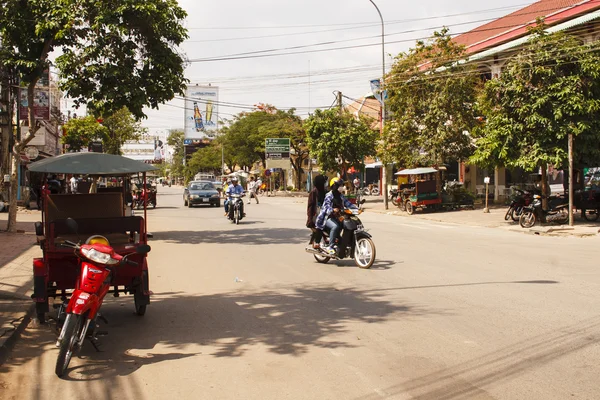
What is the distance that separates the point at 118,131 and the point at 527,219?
3634 centimetres

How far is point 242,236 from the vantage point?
689 inches

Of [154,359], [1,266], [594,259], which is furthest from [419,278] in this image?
[1,266]

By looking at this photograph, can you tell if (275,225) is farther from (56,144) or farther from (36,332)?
(56,144)

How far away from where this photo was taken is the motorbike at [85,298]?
16.8 ft

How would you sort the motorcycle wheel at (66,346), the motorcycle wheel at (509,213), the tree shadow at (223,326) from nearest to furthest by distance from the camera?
the motorcycle wheel at (66,346)
the tree shadow at (223,326)
the motorcycle wheel at (509,213)

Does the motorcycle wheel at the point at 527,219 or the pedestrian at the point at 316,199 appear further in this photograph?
the motorcycle wheel at the point at 527,219

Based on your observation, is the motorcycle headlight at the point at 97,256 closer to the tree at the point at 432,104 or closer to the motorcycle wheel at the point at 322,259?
the motorcycle wheel at the point at 322,259

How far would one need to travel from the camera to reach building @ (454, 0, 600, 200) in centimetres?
2572

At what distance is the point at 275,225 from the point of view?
69.6ft

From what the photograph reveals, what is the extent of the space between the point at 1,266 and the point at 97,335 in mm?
6405

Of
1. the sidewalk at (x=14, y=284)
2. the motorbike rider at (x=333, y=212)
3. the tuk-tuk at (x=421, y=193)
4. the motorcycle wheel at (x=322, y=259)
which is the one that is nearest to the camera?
the sidewalk at (x=14, y=284)

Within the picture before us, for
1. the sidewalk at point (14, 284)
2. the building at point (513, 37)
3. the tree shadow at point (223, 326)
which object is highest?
the building at point (513, 37)

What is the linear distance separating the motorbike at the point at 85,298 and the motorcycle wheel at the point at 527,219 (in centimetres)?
1717

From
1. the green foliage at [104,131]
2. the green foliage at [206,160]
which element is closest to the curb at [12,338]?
the green foliage at [104,131]
